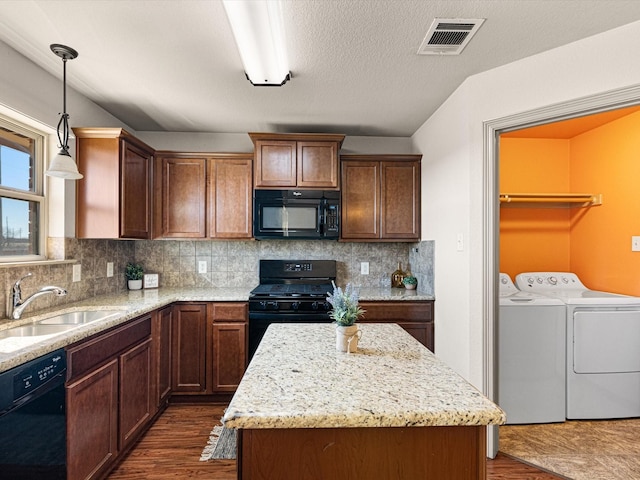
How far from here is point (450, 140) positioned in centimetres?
257

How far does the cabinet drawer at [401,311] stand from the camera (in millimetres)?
2918

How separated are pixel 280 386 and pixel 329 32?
1731 millimetres

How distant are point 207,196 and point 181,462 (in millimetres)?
2093

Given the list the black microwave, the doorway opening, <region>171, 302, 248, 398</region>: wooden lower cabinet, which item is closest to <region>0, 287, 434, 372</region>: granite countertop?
<region>171, 302, 248, 398</region>: wooden lower cabinet

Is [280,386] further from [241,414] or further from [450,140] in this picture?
[450,140]

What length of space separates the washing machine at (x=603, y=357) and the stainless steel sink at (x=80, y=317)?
319 centimetres

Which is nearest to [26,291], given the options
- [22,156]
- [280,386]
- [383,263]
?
[22,156]

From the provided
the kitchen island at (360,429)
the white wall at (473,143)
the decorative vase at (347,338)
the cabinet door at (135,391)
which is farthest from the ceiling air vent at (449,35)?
the cabinet door at (135,391)

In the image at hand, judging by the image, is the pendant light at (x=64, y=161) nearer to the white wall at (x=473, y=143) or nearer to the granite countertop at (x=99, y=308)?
the granite countertop at (x=99, y=308)

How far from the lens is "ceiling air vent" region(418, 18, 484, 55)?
1.69 meters

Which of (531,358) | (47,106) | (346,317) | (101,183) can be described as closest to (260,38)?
(346,317)

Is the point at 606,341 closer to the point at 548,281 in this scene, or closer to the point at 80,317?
the point at 548,281

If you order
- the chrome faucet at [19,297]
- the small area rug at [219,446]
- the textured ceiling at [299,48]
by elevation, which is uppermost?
the textured ceiling at [299,48]

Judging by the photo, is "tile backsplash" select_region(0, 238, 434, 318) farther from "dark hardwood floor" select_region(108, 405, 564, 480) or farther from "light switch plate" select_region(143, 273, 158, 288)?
"dark hardwood floor" select_region(108, 405, 564, 480)
